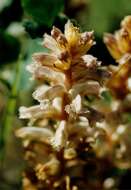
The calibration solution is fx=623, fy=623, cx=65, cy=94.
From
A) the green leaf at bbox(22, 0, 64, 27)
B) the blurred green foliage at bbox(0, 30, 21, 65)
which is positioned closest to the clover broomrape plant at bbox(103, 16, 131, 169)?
the green leaf at bbox(22, 0, 64, 27)

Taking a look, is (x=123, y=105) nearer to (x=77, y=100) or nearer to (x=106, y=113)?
(x=106, y=113)

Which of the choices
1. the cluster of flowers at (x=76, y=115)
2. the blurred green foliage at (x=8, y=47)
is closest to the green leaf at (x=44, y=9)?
the cluster of flowers at (x=76, y=115)

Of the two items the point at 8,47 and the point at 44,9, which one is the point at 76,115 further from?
the point at 8,47

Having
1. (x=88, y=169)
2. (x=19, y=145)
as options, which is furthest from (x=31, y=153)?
(x=19, y=145)

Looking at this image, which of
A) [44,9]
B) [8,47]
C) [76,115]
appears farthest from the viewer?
[8,47]

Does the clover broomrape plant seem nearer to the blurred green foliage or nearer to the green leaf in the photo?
the green leaf

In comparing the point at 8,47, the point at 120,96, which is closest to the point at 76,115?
the point at 120,96

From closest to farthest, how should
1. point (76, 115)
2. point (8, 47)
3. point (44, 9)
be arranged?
1. point (76, 115)
2. point (44, 9)
3. point (8, 47)

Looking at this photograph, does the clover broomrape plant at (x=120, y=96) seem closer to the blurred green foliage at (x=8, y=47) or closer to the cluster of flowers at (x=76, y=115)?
the cluster of flowers at (x=76, y=115)
